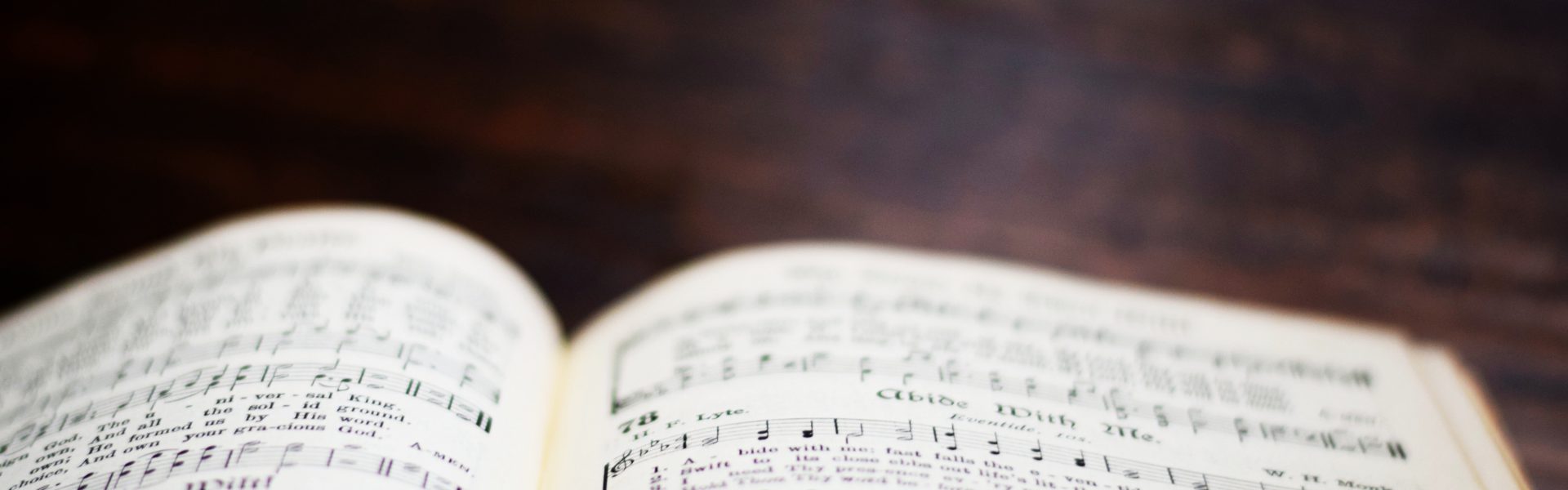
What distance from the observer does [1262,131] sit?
3.92ft

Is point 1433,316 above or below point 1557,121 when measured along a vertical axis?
below

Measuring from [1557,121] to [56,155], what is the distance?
1659 mm

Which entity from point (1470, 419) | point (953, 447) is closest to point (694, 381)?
point (953, 447)

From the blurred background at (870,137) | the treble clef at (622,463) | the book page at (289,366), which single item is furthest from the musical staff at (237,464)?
the blurred background at (870,137)

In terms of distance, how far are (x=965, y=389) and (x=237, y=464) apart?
1.61 feet

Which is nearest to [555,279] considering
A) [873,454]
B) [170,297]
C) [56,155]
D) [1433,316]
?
[170,297]

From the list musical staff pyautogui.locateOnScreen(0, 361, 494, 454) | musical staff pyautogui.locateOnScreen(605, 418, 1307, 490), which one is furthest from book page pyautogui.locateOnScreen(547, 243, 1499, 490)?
musical staff pyautogui.locateOnScreen(0, 361, 494, 454)

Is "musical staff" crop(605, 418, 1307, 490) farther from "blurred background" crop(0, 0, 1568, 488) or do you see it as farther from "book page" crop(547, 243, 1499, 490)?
"blurred background" crop(0, 0, 1568, 488)

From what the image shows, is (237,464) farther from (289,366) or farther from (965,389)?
(965,389)

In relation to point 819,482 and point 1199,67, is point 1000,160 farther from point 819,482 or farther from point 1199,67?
point 819,482

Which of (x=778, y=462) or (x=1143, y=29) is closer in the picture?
(x=778, y=462)

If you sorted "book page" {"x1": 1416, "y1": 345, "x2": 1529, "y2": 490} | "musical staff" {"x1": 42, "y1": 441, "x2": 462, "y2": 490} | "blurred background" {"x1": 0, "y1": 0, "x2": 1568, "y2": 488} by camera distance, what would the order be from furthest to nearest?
"blurred background" {"x1": 0, "y1": 0, "x2": 1568, "y2": 488}, "book page" {"x1": 1416, "y1": 345, "x2": 1529, "y2": 490}, "musical staff" {"x1": 42, "y1": 441, "x2": 462, "y2": 490}

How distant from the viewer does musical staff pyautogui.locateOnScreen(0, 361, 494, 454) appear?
28.6 inches

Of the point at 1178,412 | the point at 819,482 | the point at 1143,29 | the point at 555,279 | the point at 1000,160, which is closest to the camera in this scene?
the point at 819,482
